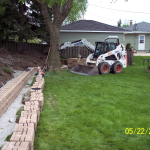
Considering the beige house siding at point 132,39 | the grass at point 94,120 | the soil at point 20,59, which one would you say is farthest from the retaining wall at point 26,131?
the beige house siding at point 132,39

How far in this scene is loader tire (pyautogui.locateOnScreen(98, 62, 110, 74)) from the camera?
1209 centimetres

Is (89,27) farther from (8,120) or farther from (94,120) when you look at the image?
(8,120)

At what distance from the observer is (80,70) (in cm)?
1302

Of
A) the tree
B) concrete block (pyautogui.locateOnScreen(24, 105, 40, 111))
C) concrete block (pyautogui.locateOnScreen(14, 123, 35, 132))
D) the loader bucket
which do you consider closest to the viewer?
concrete block (pyautogui.locateOnScreen(14, 123, 35, 132))

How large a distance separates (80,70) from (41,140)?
9.45 m

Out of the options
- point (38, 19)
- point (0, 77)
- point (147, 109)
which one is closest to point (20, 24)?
point (38, 19)

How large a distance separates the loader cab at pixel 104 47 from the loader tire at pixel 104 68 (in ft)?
2.69

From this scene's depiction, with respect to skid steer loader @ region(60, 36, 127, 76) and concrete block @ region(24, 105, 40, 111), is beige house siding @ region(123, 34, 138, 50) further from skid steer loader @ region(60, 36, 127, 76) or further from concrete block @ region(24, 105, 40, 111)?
concrete block @ region(24, 105, 40, 111)

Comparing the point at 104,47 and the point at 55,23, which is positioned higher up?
the point at 55,23

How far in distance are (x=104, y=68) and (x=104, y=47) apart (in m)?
1.34

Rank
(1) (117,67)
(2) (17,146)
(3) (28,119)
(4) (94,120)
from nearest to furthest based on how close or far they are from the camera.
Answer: (2) (17,146)
(3) (28,119)
(4) (94,120)
(1) (117,67)

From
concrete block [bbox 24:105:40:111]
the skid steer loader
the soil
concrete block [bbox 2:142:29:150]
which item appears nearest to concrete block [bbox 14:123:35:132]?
concrete block [bbox 2:142:29:150]

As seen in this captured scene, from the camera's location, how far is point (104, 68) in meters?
12.5
